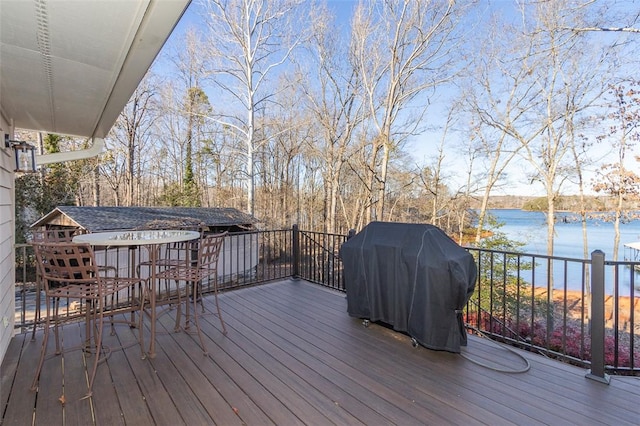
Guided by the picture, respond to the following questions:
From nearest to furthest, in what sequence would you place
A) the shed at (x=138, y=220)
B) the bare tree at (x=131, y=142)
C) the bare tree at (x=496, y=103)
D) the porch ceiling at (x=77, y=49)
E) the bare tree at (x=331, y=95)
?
the porch ceiling at (x=77, y=49), the shed at (x=138, y=220), the bare tree at (x=496, y=103), the bare tree at (x=331, y=95), the bare tree at (x=131, y=142)

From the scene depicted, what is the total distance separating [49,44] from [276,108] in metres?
11.3

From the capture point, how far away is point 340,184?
50.3ft

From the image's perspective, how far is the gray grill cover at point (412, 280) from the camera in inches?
94.5

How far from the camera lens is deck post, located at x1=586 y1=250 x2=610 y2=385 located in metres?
2.15

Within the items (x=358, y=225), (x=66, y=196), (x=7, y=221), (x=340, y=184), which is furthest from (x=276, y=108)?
(x=7, y=221)

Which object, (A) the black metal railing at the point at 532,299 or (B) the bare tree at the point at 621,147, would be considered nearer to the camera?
(A) the black metal railing at the point at 532,299

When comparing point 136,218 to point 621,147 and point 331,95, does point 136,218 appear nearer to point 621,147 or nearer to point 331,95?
point 331,95

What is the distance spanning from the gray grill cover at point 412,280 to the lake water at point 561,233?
954 centimetres

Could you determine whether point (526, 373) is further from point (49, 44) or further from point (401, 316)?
point (49, 44)

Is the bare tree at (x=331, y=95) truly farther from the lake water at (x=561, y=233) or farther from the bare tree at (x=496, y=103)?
the lake water at (x=561, y=233)

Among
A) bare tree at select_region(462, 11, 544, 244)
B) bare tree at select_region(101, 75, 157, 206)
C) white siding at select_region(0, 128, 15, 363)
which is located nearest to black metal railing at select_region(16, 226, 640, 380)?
white siding at select_region(0, 128, 15, 363)

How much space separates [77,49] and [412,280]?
2.80 metres

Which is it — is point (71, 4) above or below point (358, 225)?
above

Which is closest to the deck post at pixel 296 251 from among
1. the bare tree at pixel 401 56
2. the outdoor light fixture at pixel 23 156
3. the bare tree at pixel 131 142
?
the outdoor light fixture at pixel 23 156
